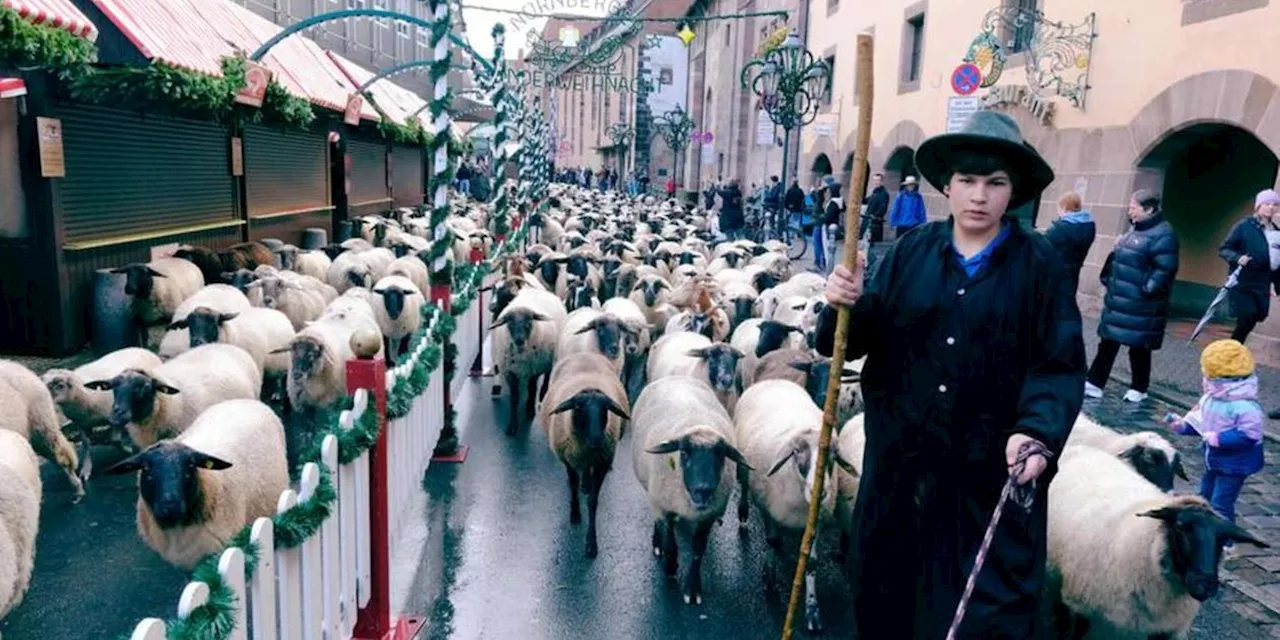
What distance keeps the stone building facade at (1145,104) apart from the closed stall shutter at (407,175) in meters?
16.7

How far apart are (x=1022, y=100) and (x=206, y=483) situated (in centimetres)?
1445

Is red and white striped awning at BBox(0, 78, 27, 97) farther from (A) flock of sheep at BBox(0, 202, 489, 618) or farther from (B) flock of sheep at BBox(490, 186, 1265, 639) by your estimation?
(B) flock of sheep at BBox(490, 186, 1265, 639)

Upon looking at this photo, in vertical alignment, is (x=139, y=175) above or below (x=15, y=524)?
above

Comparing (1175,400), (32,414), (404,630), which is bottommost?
(404,630)

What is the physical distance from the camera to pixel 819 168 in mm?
27688

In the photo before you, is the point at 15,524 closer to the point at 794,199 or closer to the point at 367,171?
the point at 794,199

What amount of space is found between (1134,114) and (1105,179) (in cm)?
102

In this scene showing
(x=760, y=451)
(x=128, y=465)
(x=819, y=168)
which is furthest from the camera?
(x=819, y=168)

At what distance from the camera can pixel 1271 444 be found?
23.0 feet

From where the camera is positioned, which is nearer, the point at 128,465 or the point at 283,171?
the point at 128,465

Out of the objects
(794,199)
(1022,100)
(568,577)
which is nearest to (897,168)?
(794,199)

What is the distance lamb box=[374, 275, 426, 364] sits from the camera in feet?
29.7

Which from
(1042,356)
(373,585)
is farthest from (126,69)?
(1042,356)

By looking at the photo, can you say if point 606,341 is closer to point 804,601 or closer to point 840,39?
point 804,601
